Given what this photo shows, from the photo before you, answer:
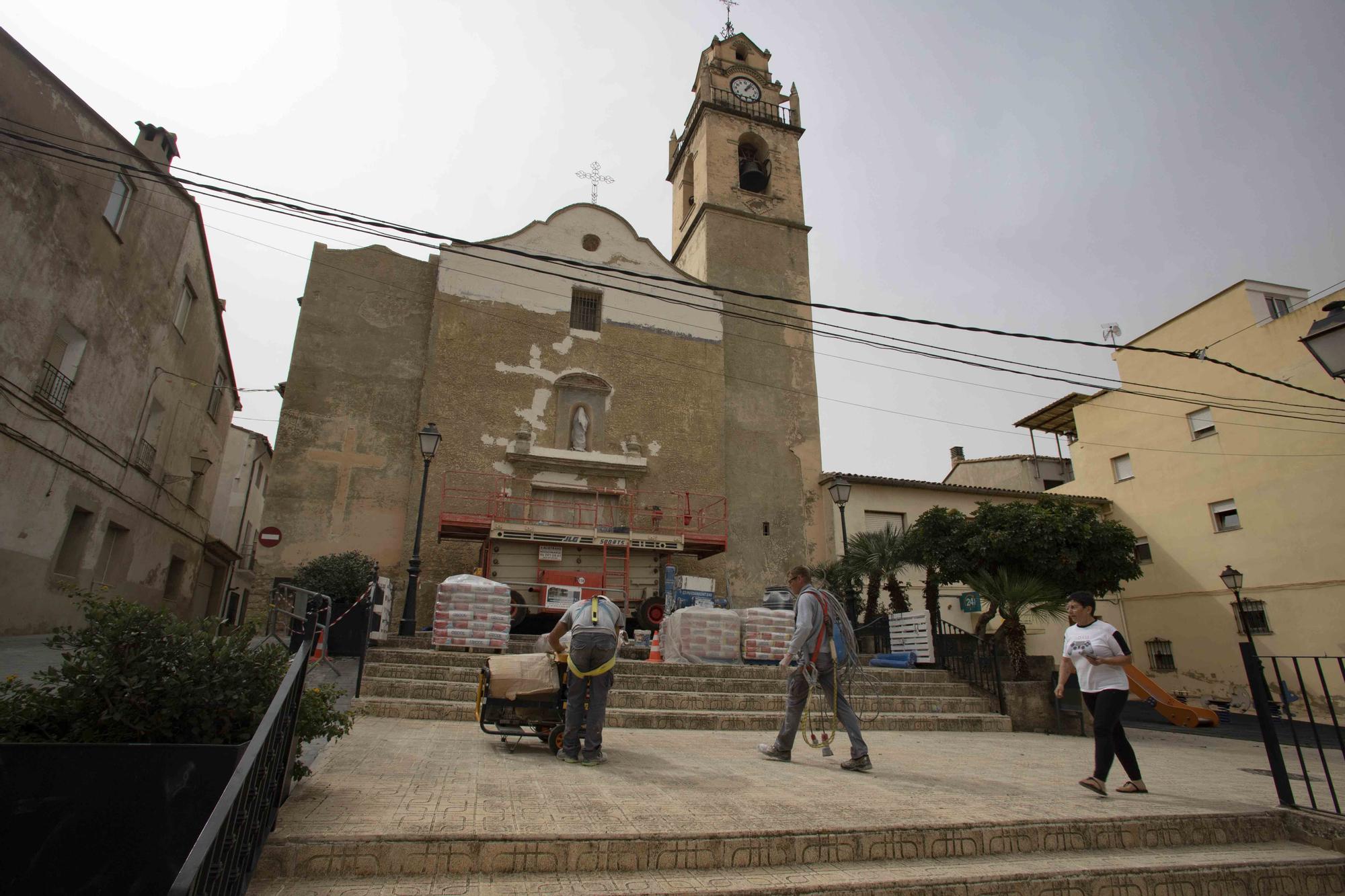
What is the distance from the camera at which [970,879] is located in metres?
3.34

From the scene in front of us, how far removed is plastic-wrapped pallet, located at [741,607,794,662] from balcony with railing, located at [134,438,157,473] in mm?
12886

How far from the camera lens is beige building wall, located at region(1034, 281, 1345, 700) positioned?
59.4ft

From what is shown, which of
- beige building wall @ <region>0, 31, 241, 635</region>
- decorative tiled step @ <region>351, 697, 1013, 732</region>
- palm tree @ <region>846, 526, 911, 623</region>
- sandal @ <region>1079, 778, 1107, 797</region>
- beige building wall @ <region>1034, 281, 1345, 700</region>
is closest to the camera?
sandal @ <region>1079, 778, 1107, 797</region>

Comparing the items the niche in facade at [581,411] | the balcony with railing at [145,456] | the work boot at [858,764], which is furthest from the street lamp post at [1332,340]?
the balcony with railing at [145,456]

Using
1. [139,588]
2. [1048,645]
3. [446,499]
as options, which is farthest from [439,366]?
[1048,645]

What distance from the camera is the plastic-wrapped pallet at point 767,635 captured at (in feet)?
39.5

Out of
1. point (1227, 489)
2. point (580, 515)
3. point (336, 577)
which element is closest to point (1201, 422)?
point (1227, 489)

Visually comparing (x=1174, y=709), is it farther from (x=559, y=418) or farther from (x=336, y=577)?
(x=336, y=577)

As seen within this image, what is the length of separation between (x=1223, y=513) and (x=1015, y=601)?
559 inches

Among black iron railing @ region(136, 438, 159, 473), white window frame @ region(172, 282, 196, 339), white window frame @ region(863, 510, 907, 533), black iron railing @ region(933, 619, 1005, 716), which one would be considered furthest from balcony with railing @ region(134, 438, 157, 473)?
white window frame @ region(863, 510, 907, 533)

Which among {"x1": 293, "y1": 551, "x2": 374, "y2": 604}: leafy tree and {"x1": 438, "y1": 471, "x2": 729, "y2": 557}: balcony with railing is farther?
{"x1": 438, "y1": 471, "x2": 729, "y2": 557}: balcony with railing

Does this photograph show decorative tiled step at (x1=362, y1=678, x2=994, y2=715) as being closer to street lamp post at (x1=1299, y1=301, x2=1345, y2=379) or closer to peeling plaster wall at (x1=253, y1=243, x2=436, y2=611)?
street lamp post at (x1=1299, y1=301, x2=1345, y2=379)

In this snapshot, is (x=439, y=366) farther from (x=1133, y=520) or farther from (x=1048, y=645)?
(x=1133, y=520)

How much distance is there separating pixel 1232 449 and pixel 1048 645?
26.0 ft
